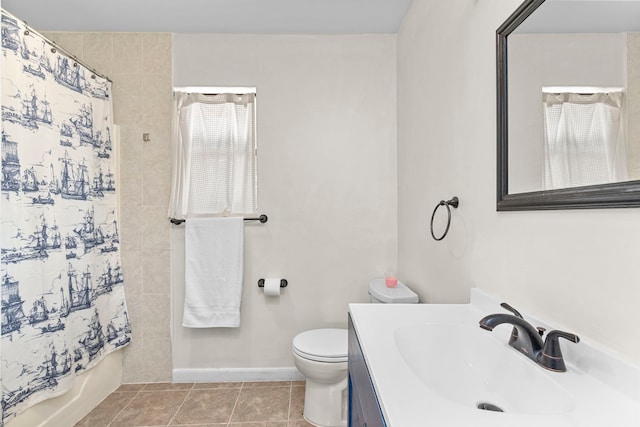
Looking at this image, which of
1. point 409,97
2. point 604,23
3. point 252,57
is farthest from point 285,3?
point 604,23

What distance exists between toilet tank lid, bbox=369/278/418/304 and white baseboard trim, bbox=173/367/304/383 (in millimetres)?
882

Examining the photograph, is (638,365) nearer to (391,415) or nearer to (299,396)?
(391,415)

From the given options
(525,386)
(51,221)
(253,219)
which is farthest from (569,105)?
(51,221)

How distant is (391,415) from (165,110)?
227 cm

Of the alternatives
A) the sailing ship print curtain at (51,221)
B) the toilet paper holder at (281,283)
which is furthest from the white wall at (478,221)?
the sailing ship print curtain at (51,221)

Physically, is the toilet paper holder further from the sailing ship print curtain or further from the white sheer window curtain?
the sailing ship print curtain

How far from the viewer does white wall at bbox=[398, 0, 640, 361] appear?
2.22ft

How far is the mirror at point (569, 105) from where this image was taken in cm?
64

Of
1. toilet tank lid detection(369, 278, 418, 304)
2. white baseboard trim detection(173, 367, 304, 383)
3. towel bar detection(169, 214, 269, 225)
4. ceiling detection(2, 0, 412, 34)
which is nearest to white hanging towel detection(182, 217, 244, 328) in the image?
towel bar detection(169, 214, 269, 225)

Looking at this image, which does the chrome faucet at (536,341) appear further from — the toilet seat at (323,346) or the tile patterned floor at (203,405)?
the tile patterned floor at (203,405)

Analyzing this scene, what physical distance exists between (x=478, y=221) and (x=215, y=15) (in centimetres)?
193

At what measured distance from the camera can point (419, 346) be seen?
3.14ft

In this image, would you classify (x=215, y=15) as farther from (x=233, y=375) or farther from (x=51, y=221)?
(x=233, y=375)

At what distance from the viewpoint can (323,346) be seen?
172 centimetres
